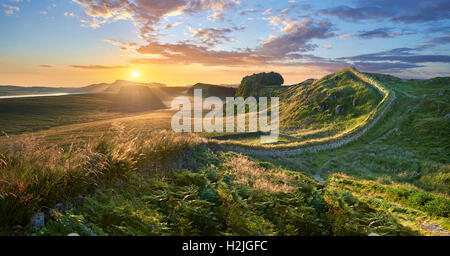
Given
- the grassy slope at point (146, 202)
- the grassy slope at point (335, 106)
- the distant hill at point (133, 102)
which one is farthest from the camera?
the distant hill at point (133, 102)

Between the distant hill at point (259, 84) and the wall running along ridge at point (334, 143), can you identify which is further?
the distant hill at point (259, 84)

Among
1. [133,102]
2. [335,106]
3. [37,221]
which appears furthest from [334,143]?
[133,102]

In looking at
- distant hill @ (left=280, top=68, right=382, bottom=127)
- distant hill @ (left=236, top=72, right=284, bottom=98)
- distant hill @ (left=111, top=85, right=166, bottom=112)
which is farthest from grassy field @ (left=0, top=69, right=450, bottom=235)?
distant hill @ (left=236, top=72, right=284, bottom=98)

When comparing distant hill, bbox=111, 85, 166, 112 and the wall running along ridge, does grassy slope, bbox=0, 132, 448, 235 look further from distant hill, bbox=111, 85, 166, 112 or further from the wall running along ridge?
distant hill, bbox=111, 85, 166, 112

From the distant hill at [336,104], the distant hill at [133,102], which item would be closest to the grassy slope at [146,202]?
the distant hill at [336,104]

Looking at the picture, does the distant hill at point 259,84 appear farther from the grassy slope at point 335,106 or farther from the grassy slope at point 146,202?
the grassy slope at point 146,202

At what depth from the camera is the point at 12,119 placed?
33844 mm

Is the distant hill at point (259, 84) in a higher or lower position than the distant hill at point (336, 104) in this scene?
higher

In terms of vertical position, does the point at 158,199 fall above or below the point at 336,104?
below


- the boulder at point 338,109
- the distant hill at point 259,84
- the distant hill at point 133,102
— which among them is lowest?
A: the boulder at point 338,109

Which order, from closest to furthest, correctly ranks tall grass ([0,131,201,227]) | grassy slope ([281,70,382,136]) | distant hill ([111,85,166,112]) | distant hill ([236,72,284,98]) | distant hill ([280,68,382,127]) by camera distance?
tall grass ([0,131,201,227]) < grassy slope ([281,70,382,136]) < distant hill ([280,68,382,127]) < distant hill ([111,85,166,112]) < distant hill ([236,72,284,98])

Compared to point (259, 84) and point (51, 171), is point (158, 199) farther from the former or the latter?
point (259, 84)
